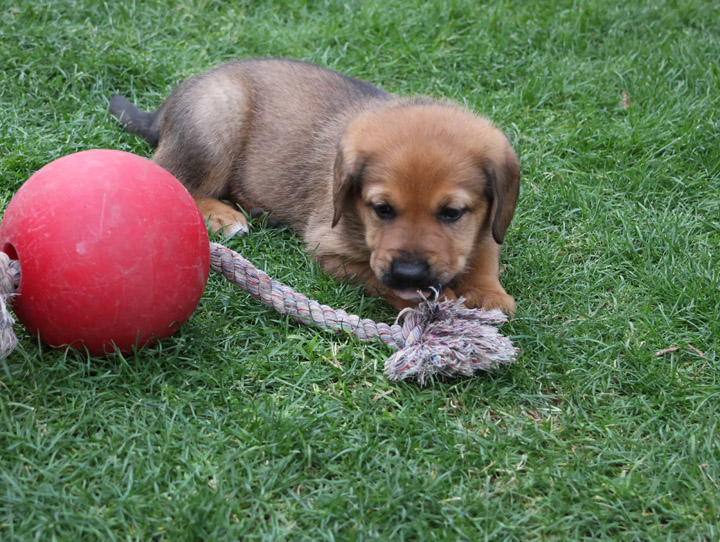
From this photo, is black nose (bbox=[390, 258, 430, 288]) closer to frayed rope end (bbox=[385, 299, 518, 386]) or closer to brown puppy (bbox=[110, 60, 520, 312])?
brown puppy (bbox=[110, 60, 520, 312])

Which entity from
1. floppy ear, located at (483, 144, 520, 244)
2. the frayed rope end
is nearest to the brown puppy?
floppy ear, located at (483, 144, 520, 244)

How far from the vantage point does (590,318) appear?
3.83 meters

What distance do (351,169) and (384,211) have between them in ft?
0.90

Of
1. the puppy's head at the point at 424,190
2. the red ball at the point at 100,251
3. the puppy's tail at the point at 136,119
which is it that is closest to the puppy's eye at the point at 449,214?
the puppy's head at the point at 424,190

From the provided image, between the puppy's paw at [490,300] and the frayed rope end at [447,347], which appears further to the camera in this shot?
the puppy's paw at [490,300]

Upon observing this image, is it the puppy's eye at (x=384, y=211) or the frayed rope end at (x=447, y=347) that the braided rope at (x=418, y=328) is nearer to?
the frayed rope end at (x=447, y=347)

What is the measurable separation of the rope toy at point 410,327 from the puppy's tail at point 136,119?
5.64 ft

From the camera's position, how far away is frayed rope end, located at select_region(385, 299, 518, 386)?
3.27 m

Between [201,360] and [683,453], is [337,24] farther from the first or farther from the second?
[683,453]

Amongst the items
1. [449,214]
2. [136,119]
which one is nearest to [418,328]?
[449,214]

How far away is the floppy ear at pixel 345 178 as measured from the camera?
146 inches

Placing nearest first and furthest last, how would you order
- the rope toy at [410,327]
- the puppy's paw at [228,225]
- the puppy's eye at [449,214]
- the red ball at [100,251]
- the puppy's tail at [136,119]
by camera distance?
1. the red ball at [100,251]
2. the rope toy at [410,327]
3. the puppy's eye at [449,214]
4. the puppy's paw at [228,225]
5. the puppy's tail at [136,119]

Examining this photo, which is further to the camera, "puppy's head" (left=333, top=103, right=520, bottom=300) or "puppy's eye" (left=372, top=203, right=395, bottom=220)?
"puppy's eye" (left=372, top=203, right=395, bottom=220)

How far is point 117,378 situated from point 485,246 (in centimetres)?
194
